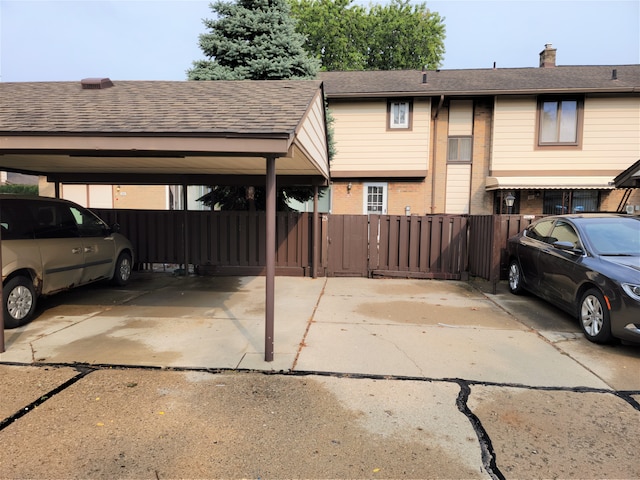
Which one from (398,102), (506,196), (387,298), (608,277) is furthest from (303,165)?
(506,196)

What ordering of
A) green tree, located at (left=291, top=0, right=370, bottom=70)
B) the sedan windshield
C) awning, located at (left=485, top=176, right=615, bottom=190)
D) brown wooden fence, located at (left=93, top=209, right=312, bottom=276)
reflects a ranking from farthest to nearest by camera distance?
1. green tree, located at (left=291, top=0, right=370, bottom=70)
2. awning, located at (left=485, top=176, right=615, bottom=190)
3. brown wooden fence, located at (left=93, top=209, right=312, bottom=276)
4. the sedan windshield

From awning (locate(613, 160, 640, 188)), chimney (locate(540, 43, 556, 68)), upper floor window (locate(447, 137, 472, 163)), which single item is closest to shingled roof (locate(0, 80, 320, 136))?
awning (locate(613, 160, 640, 188))

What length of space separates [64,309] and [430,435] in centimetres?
603

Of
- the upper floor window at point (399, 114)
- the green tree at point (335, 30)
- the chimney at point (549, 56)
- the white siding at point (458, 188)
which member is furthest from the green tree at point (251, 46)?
the green tree at point (335, 30)

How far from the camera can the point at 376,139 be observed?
47.3ft

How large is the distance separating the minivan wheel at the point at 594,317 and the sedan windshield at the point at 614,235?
66cm

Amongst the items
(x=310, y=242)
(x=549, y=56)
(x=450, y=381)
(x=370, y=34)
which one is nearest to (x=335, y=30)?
(x=370, y=34)

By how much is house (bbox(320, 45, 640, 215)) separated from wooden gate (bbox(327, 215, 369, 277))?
17.9 ft

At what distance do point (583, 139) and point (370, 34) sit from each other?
21.9 meters

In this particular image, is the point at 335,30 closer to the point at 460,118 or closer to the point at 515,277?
the point at 460,118

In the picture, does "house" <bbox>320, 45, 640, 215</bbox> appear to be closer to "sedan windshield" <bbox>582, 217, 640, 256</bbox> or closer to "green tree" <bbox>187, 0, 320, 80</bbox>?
"green tree" <bbox>187, 0, 320, 80</bbox>

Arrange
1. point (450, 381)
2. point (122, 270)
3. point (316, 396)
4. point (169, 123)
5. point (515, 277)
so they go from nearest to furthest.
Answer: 1. point (316, 396)
2. point (450, 381)
3. point (169, 123)
4. point (515, 277)
5. point (122, 270)

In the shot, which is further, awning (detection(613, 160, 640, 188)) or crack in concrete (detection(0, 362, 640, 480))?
awning (detection(613, 160, 640, 188))

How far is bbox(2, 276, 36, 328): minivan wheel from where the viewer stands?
5.18 m
